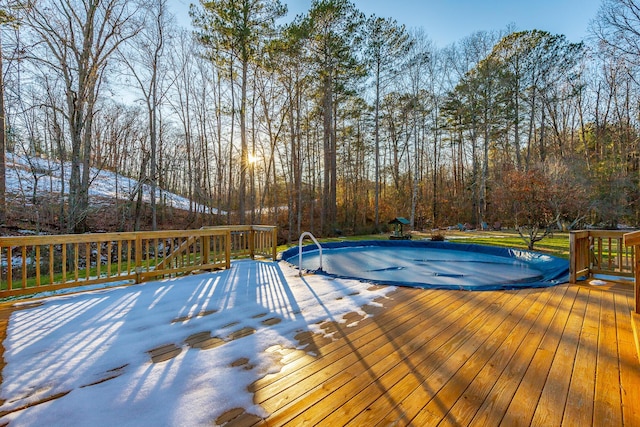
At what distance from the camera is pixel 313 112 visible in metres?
15.6

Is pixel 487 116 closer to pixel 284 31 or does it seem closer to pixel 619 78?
pixel 619 78

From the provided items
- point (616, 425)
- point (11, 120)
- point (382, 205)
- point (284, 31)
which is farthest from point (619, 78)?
point (11, 120)

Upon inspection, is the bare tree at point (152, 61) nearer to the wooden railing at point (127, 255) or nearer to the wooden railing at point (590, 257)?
the wooden railing at point (127, 255)

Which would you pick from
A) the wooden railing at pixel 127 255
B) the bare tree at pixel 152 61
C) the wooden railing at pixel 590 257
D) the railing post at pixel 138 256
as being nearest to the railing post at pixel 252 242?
the wooden railing at pixel 127 255

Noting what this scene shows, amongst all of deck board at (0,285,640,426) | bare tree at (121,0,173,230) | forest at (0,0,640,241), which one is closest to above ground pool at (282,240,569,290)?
deck board at (0,285,640,426)

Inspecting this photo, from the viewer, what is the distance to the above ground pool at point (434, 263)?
6.18m

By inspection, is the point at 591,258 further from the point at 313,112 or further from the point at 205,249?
the point at 313,112

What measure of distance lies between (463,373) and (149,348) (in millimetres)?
2253

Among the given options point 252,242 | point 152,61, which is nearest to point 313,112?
point 152,61

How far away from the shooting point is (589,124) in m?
17.4

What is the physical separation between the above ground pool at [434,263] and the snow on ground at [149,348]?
5.71 feet

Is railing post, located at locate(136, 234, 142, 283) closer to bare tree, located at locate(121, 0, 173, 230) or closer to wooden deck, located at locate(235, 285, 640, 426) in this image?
wooden deck, located at locate(235, 285, 640, 426)

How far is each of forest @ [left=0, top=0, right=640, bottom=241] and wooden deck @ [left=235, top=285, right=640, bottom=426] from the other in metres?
7.23

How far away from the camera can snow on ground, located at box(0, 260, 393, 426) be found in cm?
154
